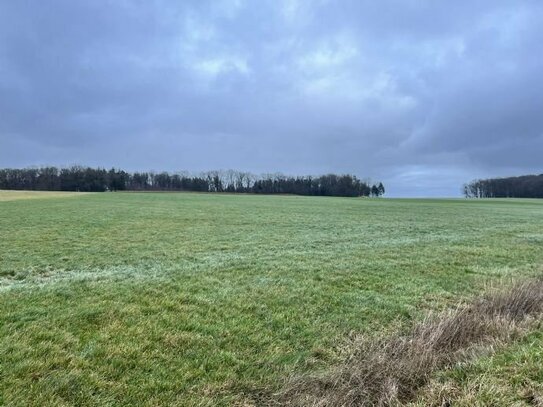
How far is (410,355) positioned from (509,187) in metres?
188

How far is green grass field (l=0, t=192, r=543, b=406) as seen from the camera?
6.34 meters

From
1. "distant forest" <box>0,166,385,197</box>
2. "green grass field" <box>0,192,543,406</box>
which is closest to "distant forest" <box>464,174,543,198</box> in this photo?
"distant forest" <box>0,166,385,197</box>

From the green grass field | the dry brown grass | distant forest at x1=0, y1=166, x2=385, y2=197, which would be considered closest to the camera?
the dry brown grass

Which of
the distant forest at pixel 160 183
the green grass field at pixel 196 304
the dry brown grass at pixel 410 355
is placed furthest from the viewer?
the distant forest at pixel 160 183

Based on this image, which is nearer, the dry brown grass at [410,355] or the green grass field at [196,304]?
the dry brown grass at [410,355]

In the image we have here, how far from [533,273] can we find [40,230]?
81.2 feet

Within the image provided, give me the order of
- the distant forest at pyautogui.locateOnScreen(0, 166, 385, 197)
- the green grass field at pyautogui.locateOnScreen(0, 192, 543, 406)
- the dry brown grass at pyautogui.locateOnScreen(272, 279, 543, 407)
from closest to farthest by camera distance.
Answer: the dry brown grass at pyautogui.locateOnScreen(272, 279, 543, 407) → the green grass field at pyautogui.locateOnScreen(0, 192, 543, 406) → the distant forest at pyautogui.locateOnScreen(0, 166, 385, 197)

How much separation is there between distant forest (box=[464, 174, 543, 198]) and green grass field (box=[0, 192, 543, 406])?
532 feet

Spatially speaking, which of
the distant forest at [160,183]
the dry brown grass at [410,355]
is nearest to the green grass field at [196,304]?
the dry brown grass at [410,355]

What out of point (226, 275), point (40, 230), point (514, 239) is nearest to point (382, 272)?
point (226, 275)

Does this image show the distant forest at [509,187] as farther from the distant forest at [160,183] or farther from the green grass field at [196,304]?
the green grass field at [196,304]

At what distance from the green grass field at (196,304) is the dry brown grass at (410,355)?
60cm

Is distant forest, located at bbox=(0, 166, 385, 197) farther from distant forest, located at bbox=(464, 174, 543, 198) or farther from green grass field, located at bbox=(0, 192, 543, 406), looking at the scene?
green grass field, located at bbox=(0, 192, 543, 406)

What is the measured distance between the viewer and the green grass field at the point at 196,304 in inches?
250
